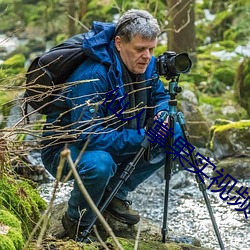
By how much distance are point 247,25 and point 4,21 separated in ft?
18.8

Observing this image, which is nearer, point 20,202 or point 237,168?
point 20,202

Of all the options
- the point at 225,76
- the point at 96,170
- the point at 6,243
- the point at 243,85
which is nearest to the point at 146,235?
the point at 96,170

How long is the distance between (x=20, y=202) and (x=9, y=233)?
66 centimetres

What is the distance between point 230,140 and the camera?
673 centimetres

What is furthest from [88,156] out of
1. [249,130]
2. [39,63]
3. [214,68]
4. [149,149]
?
[214,68]

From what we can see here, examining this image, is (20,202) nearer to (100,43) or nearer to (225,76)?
(100,43)

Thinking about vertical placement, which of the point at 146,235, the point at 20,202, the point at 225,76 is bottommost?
the point at 225,76

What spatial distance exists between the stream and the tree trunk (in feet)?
13.4

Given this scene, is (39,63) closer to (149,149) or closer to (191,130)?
(149,149)

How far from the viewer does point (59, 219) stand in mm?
3943

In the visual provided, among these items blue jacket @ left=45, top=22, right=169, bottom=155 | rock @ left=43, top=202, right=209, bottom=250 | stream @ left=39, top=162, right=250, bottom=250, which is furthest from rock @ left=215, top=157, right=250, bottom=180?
blue jacket @ left=45, top=22, right=169, bottom=155

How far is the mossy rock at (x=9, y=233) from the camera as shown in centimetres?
230

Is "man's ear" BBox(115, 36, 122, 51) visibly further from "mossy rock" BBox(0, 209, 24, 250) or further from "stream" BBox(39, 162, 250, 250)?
"stream" BBox(39, 162, 250, 250)

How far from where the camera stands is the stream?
4582 mm
